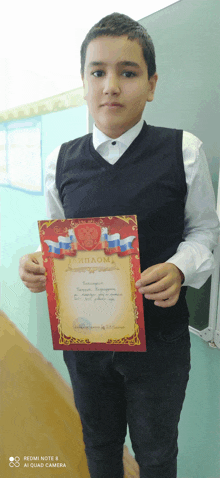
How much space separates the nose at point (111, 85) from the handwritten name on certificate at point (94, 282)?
235 mm

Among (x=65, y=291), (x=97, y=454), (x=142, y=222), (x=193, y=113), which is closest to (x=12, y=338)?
(x=97, y=454)

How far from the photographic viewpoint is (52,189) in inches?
28.8

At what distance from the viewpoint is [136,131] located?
64 cm

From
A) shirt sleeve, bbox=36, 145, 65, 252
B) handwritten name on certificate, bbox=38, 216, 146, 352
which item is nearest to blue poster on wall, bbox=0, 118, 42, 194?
shirt sleeve, bbox=36, 145, 65, 252

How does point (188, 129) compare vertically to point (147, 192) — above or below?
above

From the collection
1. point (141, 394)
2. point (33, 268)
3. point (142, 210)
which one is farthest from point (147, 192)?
point (141, 394)

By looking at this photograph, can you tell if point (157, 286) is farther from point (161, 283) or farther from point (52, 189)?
point (52, 189)

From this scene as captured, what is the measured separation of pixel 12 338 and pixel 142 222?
3.34 ft

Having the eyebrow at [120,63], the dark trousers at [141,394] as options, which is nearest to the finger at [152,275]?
the dark trousers at [141,394]

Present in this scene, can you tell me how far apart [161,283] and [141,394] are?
0.26m

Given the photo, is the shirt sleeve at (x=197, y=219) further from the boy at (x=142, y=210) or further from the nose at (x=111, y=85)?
the nose at (x=111, y=85)

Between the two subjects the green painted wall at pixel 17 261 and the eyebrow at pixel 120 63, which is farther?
the green painted wall at pixel 17 261

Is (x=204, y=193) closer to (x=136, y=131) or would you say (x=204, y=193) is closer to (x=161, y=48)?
(x=136, y=131)

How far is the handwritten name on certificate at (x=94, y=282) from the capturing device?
1.82 feet
